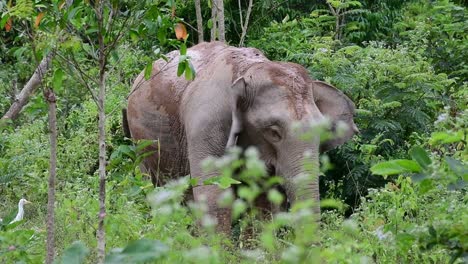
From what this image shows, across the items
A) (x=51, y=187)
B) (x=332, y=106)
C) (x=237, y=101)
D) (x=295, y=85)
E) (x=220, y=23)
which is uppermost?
(x=51, y=187)

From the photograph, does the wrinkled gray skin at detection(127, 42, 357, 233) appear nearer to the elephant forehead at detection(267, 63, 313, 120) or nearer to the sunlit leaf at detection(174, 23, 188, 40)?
the elephant forehead at detection(267, 63, 313, 120)

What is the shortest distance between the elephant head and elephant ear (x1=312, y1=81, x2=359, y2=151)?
18 centimetres

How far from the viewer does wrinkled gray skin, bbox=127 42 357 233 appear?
8133 mm

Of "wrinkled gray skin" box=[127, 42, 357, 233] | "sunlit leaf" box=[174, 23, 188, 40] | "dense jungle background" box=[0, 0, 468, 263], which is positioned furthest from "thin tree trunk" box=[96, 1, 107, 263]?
"wrinkled gray skin" box=[127, 42, 357, 233]

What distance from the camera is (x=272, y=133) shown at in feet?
27.2

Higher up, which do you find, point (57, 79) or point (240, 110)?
point (57, 79)

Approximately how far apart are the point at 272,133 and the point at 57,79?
132 inches

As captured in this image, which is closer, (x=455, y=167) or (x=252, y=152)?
(x=252, y=152)

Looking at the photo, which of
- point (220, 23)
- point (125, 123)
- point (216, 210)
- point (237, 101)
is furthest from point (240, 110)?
point (220, 23)

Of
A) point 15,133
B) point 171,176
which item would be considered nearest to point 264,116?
point 171,176

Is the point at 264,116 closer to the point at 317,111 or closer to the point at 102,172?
the point at 317,111

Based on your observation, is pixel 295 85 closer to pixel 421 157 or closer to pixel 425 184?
pixel 425 184

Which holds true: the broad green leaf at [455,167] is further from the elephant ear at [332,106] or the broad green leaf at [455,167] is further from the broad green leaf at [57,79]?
the elephant ear at [332,106]

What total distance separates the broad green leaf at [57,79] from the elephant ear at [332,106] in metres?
3.81
